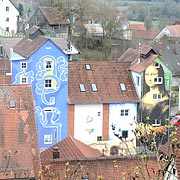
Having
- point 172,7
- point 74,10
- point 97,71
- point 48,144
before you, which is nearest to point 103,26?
point 74,10

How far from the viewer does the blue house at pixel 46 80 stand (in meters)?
32.9

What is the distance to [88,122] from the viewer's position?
34.2m

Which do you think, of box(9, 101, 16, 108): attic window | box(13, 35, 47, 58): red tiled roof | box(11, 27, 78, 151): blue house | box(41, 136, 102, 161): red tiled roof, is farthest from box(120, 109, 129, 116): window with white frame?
box(9, 101, 16, 108): attic window

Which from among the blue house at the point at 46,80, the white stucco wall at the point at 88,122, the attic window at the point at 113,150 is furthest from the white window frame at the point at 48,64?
the attic window at the point at 113,150

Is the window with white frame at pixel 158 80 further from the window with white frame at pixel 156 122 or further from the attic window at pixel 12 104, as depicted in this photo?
the attic window at pixel 12 104

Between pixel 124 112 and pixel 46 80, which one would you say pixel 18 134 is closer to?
pixel 46 80

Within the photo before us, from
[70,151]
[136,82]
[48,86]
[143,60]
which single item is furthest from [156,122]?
[70,151]

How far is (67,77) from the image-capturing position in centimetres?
3366

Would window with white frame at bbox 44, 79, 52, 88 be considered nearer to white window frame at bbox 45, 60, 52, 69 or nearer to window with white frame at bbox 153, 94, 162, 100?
white window frame at bbox 45, 60, 52, 69

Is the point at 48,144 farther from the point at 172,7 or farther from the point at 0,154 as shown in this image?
the point at 172,7

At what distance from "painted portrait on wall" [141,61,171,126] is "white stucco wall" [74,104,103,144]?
106 inches

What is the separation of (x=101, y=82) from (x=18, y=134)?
47.6 ft

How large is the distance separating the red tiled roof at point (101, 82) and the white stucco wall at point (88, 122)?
487 millimetres

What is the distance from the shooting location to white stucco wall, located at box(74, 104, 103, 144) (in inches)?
1337
